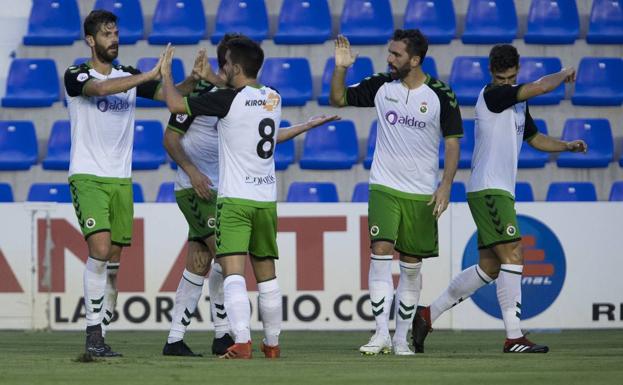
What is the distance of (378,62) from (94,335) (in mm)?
7128

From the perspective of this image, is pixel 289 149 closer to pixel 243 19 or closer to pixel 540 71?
pixel 243 19

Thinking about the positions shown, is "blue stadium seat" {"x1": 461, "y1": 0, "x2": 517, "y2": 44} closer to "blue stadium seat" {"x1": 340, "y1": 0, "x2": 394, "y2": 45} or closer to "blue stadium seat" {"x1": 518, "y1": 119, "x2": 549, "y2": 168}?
"blue stadium seat" {"x1": 340, "y1": 0, "x2": 394, "y2": 45}

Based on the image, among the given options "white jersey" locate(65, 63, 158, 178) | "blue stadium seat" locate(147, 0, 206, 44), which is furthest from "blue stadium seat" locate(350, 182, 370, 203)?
"white jersey" locate(65, 63, 158, 178)

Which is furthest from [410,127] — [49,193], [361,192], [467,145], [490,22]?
[490,22]

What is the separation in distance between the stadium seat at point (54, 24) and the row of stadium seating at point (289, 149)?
128 cm

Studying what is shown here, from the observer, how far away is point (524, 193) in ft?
43.1

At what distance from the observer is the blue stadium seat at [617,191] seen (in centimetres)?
1351

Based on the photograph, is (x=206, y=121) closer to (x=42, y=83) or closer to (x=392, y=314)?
(x=392, y=314)

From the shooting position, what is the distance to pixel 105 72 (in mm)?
8320

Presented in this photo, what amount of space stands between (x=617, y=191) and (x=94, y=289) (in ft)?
23.5

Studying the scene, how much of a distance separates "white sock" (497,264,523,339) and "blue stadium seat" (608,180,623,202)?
4.90 m

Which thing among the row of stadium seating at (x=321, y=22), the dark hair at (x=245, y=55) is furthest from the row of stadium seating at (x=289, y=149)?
the dark hair at (x=245, y=55)

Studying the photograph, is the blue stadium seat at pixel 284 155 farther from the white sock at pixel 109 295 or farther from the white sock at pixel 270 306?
the white sock at pixel 270 306

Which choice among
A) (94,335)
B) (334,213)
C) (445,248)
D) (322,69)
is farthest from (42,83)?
(94,335)
